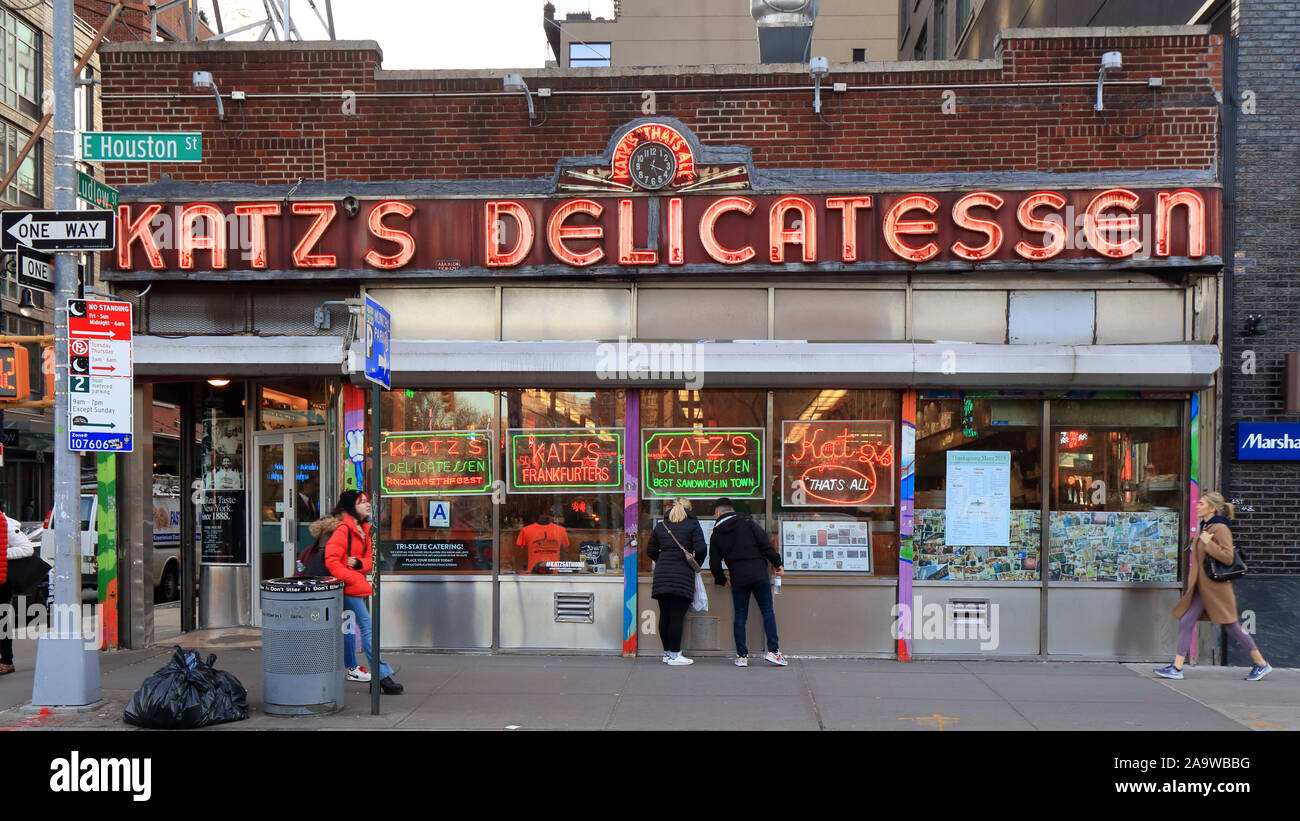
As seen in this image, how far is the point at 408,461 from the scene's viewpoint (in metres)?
10.9

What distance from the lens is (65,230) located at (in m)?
8.12

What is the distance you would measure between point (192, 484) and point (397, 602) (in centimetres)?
341

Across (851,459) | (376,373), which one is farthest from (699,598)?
(376,373)

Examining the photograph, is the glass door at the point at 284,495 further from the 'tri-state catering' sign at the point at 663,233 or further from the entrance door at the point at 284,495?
the 'tri-state catering' sign at the point at 663,233

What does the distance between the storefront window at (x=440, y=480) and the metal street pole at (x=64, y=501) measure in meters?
3.12

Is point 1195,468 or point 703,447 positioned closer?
point 1195,468

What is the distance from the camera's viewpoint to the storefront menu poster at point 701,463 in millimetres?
10562

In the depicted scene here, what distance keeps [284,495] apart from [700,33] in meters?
39.3

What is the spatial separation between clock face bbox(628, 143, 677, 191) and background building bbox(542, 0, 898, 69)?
1399 inches

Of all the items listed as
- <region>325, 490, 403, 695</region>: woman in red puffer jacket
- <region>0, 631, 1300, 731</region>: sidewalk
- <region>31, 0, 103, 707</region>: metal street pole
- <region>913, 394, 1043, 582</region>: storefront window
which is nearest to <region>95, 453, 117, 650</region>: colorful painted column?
<region>0, 631, 1300, 731</region>: sidewalk

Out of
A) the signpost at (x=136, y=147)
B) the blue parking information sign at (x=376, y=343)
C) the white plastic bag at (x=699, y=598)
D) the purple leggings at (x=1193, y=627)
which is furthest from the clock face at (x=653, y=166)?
the purple leggings at (x=1193, y=627)

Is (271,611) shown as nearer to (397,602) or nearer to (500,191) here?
(397,602)

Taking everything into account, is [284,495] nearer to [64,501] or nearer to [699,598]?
[64,501]

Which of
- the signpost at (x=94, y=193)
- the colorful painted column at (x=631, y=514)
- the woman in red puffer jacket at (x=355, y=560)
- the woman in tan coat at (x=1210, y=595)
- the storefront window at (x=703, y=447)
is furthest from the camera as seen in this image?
the storefront window at (x=703, y=447)
